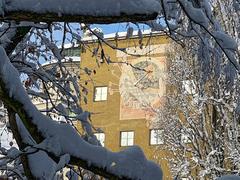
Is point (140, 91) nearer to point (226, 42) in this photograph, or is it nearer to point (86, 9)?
point (226, 42)

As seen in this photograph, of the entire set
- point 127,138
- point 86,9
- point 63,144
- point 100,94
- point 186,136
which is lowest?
point 127,138

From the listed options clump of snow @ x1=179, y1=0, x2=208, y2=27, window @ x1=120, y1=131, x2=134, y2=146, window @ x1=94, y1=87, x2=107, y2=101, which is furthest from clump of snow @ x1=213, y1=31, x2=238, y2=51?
window @ x1=94, y1=87, x2=107, y2=101

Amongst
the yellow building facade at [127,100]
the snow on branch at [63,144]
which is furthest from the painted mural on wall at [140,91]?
the snow on branch at [63,144]

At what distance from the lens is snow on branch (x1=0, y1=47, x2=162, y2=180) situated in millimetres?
2195

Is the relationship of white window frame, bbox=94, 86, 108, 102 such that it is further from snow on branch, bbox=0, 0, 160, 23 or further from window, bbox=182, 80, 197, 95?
snow on branch, bbox=0, 0, 160, 23

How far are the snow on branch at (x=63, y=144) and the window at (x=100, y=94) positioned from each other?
1925 cm

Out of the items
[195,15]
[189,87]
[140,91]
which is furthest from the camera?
[140,91]

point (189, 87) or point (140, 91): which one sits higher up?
point (140, 91)

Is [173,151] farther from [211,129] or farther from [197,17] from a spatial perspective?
[197,17]

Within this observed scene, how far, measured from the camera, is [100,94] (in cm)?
2180

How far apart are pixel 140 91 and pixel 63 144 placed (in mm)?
18189

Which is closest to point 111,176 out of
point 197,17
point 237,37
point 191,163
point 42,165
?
point 42,165

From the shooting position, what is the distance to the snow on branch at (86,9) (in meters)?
1.67

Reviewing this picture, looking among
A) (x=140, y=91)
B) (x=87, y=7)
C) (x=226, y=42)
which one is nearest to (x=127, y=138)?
(x=140, y=91)
